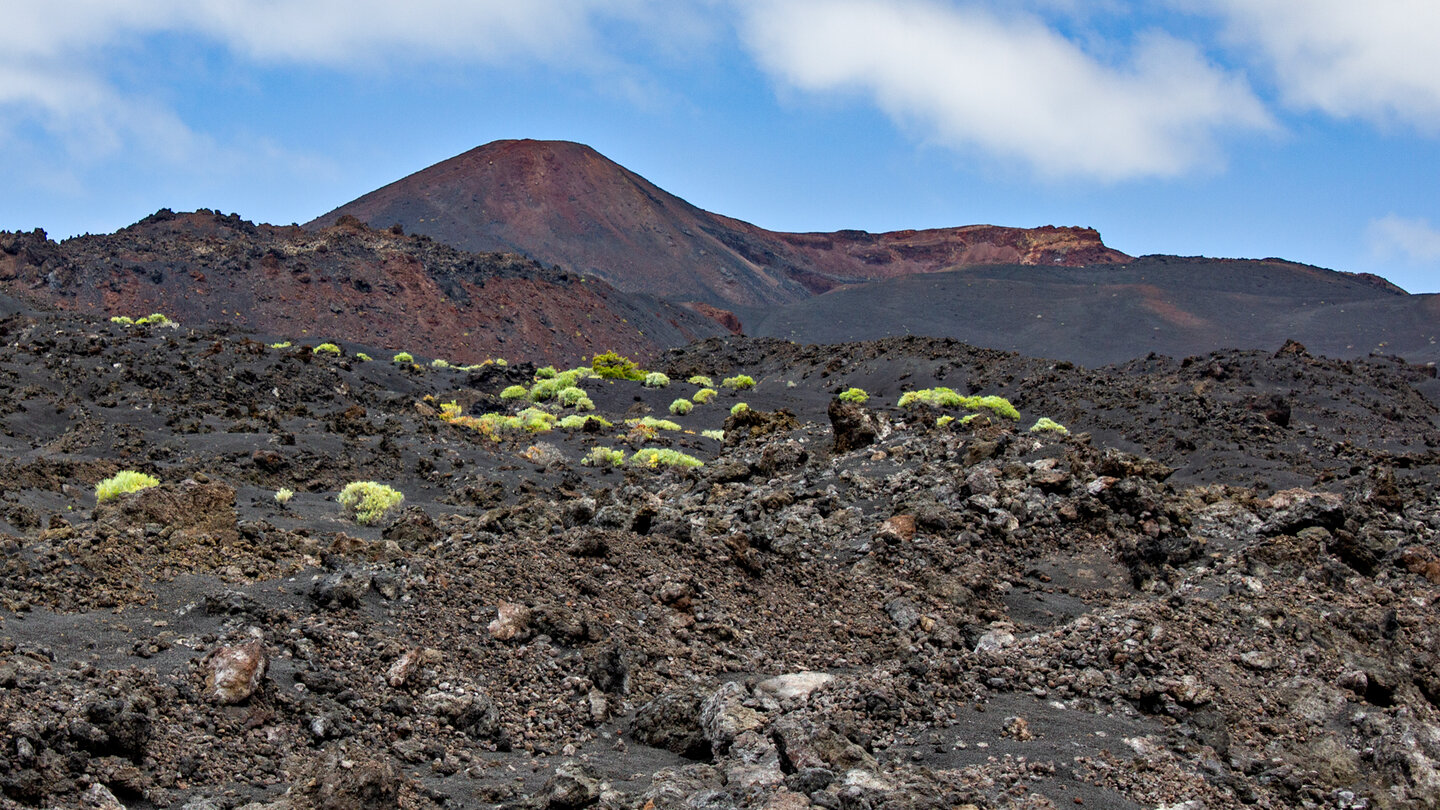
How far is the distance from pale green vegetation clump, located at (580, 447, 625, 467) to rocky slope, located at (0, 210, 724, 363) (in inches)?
740

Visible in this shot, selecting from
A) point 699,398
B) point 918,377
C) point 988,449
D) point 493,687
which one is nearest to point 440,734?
point 493,687

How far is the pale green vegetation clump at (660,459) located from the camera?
1719 cm

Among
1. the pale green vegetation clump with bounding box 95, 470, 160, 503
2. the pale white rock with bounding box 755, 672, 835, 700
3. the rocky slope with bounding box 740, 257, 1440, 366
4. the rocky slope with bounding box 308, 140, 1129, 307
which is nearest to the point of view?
the pale white rock with bounding box 755, 672, 835, 700

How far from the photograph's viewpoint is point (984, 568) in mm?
8234

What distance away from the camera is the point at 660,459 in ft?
57.6

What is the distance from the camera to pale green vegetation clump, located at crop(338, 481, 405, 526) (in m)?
11.6

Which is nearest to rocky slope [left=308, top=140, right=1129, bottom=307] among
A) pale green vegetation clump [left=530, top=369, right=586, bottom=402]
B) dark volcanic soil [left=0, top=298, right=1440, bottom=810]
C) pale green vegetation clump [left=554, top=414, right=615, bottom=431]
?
pale green vegetation clump [left=530, top=369, right=586, bottom=402]

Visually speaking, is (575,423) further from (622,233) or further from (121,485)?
(622,233)

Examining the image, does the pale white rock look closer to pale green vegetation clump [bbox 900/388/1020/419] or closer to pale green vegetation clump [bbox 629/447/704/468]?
pale green vegetation clump [bbox 629/447/704/468]

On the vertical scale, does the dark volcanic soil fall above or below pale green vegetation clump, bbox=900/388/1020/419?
below

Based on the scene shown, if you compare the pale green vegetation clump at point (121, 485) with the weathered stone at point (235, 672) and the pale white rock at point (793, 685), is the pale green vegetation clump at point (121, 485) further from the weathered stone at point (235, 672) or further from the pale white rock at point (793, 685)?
the pale white rock at point (793, 685)

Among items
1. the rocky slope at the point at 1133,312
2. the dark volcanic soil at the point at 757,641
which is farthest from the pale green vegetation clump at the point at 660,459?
the rocky slope at the point at 1133,312

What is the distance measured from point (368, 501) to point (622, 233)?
7785 centimetres

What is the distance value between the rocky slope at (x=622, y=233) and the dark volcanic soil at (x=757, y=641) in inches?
2743
